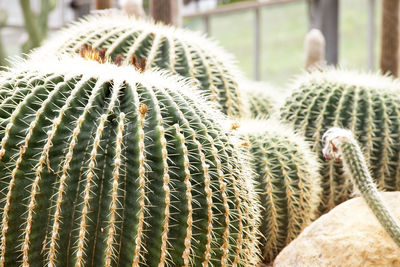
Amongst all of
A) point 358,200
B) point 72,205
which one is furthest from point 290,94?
point 72,205

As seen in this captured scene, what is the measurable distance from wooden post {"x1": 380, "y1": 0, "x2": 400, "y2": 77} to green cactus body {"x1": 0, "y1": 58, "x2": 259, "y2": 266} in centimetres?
243

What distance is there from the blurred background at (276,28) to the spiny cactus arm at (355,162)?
3978 mm

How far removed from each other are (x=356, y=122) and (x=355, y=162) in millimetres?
1344

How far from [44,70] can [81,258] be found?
1.90ft

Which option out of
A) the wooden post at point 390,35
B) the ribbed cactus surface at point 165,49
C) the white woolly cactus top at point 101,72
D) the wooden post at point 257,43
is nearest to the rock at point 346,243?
the white woolly cactus top at point 101,72

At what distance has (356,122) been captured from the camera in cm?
281

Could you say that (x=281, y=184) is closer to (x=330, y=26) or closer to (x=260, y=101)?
(x=260, y=101)

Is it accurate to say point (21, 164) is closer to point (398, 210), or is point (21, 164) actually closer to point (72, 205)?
point (72, 205)

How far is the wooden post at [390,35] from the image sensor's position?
387 cm

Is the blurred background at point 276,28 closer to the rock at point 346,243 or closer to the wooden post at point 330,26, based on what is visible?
the wooden post at point 330,26

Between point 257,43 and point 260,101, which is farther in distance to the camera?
point 257,43

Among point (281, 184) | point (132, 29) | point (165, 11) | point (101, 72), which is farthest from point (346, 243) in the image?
point (165, 11)

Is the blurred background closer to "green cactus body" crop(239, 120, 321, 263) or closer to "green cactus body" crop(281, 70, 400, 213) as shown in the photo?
"green cactus body" crop(281, 70, 400, 213)

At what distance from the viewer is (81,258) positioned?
1.54 metres
